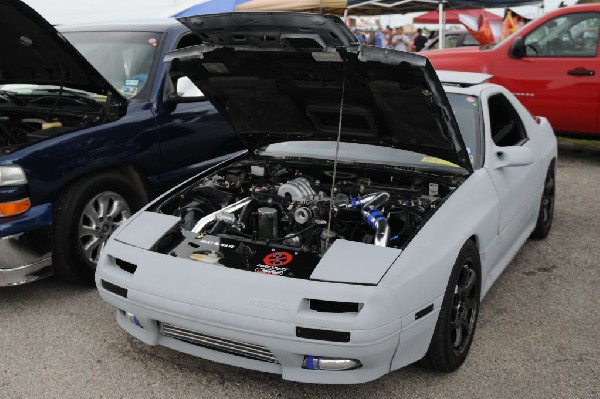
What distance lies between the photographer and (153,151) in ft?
14.3

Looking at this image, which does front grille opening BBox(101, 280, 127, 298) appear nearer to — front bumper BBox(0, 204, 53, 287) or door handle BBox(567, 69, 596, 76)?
front bumper BBox(0, 204, 53, 287)

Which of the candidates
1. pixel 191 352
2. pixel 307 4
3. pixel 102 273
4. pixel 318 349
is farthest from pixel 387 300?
pixel 307 4

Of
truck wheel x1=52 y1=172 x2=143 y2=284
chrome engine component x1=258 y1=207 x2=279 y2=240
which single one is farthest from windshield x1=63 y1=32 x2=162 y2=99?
chrome engine component x1=258 y1=207 x2=279 y2=240

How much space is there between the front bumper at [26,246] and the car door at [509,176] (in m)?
2.66

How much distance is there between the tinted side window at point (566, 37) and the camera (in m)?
7.33

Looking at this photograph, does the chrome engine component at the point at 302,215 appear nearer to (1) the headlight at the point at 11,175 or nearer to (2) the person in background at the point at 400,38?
(1) the headlight at the point at 11,175

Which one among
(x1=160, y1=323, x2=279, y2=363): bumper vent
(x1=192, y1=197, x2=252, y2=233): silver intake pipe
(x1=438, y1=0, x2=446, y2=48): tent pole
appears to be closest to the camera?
(x1=160, y1=323, x2=279, y2=363): bumper vent

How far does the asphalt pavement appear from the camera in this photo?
2.85 meters

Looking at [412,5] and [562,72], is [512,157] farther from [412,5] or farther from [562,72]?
[412,5]

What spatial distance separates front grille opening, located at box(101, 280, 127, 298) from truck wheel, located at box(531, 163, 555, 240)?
330cm

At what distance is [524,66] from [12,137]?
597 cm

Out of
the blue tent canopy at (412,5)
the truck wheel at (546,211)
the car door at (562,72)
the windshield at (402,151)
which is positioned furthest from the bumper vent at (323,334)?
the blue tent canopy at (412,5)

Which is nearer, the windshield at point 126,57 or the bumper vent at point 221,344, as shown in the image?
the bumper vent at point 221,344

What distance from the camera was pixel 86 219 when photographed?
3979 mm
